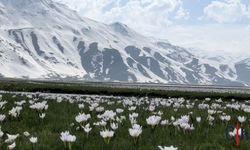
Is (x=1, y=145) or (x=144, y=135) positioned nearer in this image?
(x=1, y=145)

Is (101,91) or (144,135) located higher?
(144,135)

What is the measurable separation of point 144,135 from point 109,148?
2.09m

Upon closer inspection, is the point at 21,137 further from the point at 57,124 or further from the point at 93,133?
Result: the point at 57,124

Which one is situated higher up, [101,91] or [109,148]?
[109,148]

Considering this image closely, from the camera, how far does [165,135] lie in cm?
980

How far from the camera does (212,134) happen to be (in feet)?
33.7

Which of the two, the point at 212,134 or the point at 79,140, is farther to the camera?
the point at 212,134

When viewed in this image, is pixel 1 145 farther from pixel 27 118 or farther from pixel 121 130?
pixel 27 118

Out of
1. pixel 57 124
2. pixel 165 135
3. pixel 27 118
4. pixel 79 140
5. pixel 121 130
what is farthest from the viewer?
pixel 27 118

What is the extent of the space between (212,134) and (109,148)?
336cm

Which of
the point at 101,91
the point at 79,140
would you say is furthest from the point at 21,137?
the point at 101,91

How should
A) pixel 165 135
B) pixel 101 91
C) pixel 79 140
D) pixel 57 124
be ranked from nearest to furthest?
pixel 79 140, pixel 165 135, pixel 57 124, pixel 101 91

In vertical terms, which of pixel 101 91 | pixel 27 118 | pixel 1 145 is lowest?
pixel 101 91

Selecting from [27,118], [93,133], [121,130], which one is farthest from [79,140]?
[27,118]
